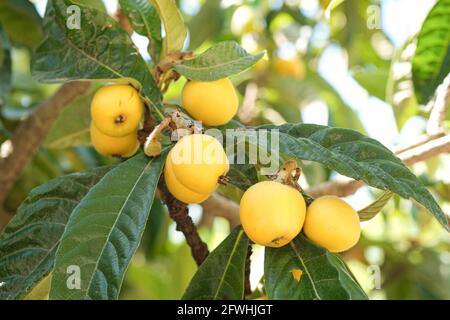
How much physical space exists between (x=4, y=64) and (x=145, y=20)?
68cm

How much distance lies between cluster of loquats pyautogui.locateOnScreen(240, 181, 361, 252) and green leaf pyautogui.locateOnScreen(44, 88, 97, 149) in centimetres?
77

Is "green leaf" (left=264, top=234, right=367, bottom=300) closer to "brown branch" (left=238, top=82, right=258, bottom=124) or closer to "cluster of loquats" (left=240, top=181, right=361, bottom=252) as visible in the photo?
"cluster of loquats" (left=240, top=181, right=361, bottom=252)

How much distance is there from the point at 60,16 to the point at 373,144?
0.64 metres

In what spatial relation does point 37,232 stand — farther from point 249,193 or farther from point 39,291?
point 249,193

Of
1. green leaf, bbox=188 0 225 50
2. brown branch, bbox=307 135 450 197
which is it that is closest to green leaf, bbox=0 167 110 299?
brown branch, bbox=307 135 450 197

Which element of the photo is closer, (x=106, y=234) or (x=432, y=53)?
(x=106, y=234)

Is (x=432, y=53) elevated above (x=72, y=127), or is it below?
above

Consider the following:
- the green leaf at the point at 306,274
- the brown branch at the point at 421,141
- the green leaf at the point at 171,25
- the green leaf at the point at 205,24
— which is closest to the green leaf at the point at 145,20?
Result: the green leaf at the point at 171,25

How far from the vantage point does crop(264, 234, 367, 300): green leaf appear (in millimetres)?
1068

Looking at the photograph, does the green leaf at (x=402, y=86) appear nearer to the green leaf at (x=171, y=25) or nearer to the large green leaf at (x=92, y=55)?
the green leaf at (x=171, y=25)

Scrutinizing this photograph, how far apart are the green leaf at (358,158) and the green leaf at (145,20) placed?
392 millimetres

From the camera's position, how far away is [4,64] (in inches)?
75.9

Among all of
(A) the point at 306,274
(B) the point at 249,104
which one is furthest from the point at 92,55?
(B) the point at 249,104
